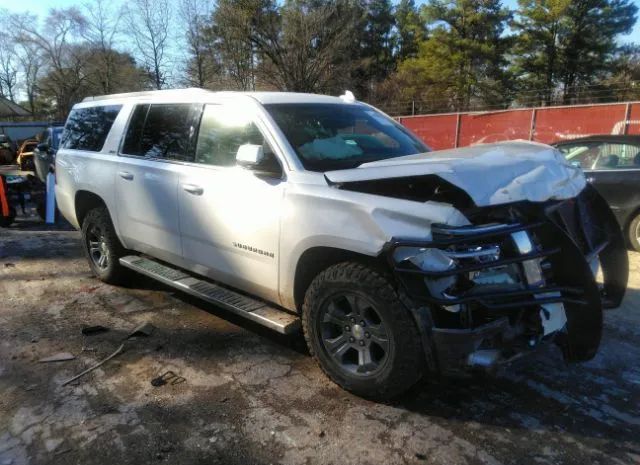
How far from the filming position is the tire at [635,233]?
22.1ft

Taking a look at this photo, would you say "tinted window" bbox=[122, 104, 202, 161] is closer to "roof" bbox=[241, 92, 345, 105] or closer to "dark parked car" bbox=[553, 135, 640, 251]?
"roof" bbox=[241, 92, 345, 105]

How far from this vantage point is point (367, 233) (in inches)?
115

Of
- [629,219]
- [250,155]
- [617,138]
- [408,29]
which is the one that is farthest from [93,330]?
[408,29]

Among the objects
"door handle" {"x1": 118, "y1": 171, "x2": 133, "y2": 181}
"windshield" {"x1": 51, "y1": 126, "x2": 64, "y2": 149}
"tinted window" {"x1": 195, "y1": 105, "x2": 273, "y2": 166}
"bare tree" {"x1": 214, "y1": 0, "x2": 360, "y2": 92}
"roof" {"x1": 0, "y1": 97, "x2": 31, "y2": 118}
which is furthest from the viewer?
"roof" {"x1": 0, "y1": 97, "x2": 31, "y2": 118}

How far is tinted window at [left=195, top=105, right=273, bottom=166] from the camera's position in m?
3.84

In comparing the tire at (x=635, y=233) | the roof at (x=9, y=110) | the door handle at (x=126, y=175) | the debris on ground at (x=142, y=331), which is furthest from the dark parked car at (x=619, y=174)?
the roof at (x=9, y=110)

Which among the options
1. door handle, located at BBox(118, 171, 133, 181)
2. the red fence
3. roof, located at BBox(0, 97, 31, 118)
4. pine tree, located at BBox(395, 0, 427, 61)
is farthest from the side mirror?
roof, located at BBox(0, 97, 31, 118)

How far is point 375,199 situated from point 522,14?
153 feet

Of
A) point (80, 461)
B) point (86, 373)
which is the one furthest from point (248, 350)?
point (80, 461)

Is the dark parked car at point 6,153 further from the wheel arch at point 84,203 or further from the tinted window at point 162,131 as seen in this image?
the tinted window at point 162,131

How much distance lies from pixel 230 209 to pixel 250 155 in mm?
509

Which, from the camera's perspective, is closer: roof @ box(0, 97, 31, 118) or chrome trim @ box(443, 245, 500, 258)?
chrome trim @ box(443, 245, 500, 258)

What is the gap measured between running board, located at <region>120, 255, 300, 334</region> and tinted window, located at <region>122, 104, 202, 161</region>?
1.00 metres

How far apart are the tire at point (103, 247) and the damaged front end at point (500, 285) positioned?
346 cm
